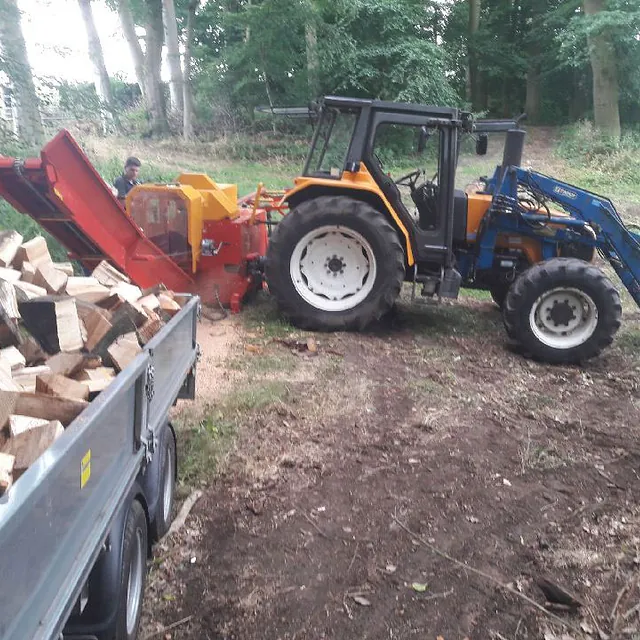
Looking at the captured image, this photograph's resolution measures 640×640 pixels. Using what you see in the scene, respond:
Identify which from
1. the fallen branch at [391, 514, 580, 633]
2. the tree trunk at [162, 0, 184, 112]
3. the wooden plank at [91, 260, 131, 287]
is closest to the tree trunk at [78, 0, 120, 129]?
the tree trunk at [162, 0, 184, 112]

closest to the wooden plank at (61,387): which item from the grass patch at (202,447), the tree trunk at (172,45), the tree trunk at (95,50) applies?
the grass patch at (202,447)

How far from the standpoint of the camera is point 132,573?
258 centimetres

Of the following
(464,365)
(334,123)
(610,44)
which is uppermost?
(610,44)

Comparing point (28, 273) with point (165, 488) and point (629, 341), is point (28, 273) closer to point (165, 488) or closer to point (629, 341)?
point (165, 488)

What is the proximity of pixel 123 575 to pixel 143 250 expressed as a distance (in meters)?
4.08

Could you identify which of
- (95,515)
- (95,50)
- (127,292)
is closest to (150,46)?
(95,50)

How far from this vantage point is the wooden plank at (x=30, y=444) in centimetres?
209

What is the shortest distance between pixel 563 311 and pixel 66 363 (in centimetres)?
480

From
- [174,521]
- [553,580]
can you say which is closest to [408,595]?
[553,580]

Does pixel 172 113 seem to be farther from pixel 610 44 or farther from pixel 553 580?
pixel 553 580

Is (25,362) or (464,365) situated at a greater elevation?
(25,362)

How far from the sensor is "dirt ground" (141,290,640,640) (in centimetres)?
282

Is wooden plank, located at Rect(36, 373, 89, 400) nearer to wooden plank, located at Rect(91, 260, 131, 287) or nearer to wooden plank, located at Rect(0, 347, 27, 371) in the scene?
wooden plank, located at Rect(0, 347, 27, 371)

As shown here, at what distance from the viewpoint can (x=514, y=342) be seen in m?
6.57
